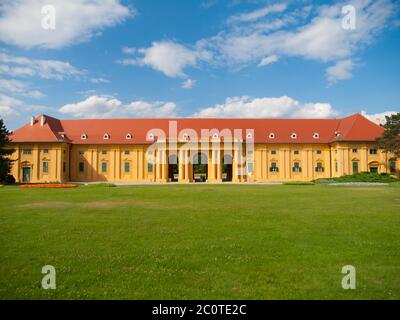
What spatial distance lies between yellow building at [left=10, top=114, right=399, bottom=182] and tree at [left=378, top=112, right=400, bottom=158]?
5.28 metres

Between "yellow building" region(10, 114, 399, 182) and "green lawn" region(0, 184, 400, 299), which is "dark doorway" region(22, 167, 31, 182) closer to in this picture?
"yellow building" region(10, 114, 399, 182)

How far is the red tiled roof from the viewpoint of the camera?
54.7 meters

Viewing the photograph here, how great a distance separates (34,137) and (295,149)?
4365cm

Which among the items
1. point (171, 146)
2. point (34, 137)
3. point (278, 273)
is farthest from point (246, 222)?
point (34, 137)

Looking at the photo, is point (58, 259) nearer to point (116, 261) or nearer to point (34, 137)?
point (116, 261)

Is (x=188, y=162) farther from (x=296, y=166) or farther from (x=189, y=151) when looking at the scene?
(x=296, y=166)

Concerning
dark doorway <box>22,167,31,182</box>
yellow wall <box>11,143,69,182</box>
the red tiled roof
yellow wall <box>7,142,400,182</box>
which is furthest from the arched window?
dark doorway <box>22,167,31,182</box>

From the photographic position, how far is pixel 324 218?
44.9 ft

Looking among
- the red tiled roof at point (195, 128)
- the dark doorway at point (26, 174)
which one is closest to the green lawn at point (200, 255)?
the red tiled roof at point (195, 128)

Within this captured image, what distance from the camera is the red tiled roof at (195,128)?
5469cm

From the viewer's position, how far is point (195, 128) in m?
59.2

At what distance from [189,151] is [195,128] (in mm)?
5089

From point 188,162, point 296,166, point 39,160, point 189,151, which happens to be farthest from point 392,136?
point 39,160
